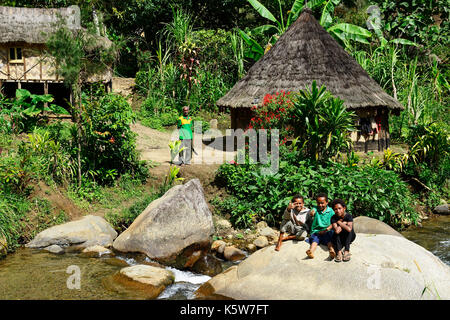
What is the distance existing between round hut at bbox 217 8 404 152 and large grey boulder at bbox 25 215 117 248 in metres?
6.09

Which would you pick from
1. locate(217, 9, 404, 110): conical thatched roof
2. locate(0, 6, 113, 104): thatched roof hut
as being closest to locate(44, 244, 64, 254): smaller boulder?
locate(217, 9, 404, 110): conical thatched roof

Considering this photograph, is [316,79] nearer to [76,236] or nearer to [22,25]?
[76,236]


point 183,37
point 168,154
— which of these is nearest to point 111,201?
point 168,154

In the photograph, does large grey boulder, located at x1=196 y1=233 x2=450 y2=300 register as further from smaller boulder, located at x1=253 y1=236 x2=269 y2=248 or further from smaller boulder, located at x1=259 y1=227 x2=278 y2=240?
smaller boulder, located at x1=259 y1=227 x2=278 y2=240

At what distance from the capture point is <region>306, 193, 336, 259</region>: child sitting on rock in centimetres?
677

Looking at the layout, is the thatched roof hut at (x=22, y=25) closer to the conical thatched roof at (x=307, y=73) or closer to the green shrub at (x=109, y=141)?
the conical thatched roof at (x=307, y=73)

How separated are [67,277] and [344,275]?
A: 4.22 meters

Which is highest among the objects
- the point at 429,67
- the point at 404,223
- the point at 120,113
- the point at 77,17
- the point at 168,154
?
the point at 77,17

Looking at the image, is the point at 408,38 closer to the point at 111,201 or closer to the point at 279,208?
the point at 279,208

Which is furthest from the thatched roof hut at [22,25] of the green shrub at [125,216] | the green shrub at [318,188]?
the green shrub at [318,188]

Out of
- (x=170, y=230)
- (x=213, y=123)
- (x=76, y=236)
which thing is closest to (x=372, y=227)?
(x=170, y=230)

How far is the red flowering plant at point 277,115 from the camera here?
1189 cm

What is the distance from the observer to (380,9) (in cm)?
2023
